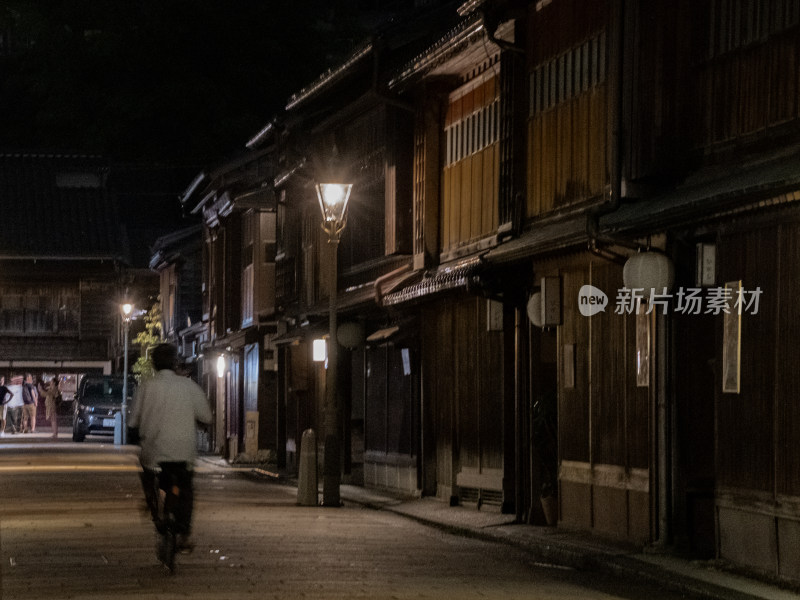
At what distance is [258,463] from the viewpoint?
3984cm

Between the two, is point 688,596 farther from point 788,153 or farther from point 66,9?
point 66,9

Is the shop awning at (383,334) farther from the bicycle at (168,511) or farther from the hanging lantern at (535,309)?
the bicycle at (168,511)

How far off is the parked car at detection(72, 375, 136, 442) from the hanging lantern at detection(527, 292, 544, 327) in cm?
3683

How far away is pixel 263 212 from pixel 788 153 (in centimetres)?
2917

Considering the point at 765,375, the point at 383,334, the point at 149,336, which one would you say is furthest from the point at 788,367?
the point at 149,336

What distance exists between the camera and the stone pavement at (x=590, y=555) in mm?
12516

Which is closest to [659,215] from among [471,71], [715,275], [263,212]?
[715,275]

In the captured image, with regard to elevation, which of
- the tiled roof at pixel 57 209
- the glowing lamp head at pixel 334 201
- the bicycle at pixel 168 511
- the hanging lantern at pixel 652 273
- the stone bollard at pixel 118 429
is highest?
the tiled roof at pixel 57 209

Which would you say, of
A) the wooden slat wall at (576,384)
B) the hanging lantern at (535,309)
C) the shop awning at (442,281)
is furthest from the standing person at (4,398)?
the wooden slat wall at (576,384)

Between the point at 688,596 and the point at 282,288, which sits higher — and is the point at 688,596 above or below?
below

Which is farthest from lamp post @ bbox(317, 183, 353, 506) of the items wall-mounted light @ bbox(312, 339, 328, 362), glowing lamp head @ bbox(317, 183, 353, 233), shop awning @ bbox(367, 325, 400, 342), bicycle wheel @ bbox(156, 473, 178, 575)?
bicycle wheel @ bbox(156, 473, 178, 575)

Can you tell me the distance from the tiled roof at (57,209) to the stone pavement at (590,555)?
49.1 metres

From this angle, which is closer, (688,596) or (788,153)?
(688,596)

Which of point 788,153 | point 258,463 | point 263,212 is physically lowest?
point 258,463
